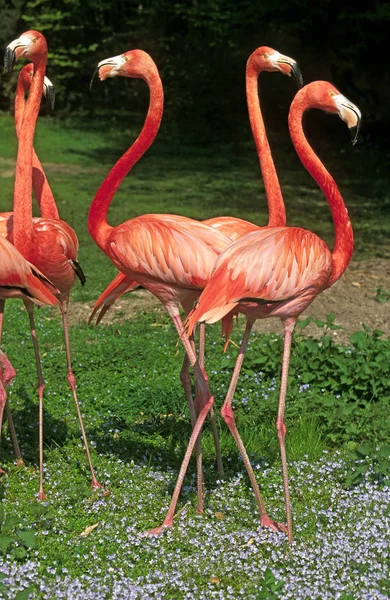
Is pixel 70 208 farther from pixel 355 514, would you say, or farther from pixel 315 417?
pixel 355 514

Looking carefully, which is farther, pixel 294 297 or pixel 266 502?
pixel 266 502

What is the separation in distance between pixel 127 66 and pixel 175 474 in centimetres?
190

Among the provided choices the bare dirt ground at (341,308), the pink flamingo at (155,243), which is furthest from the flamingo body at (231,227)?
the bare dirt ground at (341,308)

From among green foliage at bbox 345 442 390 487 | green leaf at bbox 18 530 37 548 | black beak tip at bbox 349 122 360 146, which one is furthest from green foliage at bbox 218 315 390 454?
green leaf at bbox 18 530 37 548

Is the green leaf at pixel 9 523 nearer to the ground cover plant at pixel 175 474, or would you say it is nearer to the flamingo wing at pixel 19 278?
the ground cover plant at pixel 175 474

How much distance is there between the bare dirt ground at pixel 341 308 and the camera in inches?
252

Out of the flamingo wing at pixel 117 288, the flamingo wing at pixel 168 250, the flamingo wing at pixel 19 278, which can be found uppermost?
the flamingo wing at pixel 168 250

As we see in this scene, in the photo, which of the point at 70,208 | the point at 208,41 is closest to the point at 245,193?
the point at 70,208

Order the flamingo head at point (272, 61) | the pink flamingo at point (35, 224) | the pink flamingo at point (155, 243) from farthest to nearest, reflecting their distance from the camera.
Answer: the flamingo head at point (272, 61)
the pink flamingo at point (35, 224)
the pink flamingo at point (155, 243)

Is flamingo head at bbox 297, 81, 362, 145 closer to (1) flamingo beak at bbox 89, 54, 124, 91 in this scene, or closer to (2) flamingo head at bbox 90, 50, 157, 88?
(2) flamingo head at bbox 90, 50, 157, 88

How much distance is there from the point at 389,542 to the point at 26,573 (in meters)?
1.38

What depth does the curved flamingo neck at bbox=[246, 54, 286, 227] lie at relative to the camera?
4.24 metres

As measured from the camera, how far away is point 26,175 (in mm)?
4059

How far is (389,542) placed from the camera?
3.43 metres
